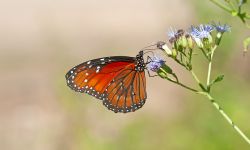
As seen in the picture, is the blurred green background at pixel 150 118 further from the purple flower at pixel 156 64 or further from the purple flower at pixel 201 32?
the purple flower at pixel 201 32

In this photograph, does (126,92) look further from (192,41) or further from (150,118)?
(150,118)

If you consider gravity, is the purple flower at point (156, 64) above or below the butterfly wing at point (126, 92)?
above

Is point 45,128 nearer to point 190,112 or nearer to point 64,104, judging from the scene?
point 64,104

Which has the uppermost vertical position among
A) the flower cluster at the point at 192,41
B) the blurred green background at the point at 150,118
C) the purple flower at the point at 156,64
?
the flower cluster at the point at 192,41

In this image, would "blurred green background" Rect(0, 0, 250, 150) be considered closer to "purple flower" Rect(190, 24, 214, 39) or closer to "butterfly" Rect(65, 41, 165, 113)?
"butterfly" Rect(65, 41, 165, 113)

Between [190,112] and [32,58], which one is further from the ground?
[32,58]

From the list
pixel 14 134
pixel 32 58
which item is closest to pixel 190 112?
pixel 14 134

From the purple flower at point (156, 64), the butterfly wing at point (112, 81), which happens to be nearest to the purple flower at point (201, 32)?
the purple flower at point (156, 64)

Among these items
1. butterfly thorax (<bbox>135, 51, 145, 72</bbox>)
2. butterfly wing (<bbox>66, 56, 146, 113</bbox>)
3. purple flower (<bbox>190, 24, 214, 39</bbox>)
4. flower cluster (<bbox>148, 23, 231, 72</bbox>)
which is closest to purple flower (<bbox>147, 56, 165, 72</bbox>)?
flower cluster (<bbox>148, 23, 231, 72</bbox>)
